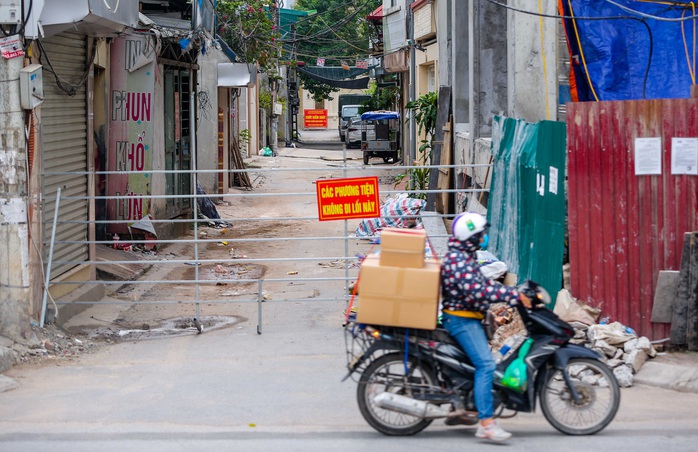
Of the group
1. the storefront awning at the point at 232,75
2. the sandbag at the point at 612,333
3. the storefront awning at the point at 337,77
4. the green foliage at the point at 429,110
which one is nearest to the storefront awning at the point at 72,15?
the sandbag at the point at 612,333

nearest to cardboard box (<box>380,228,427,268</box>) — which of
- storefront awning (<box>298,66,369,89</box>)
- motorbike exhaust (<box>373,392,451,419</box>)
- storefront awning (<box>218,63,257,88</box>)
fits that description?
motorbike exhaust (<box>373,392,451,419</box>)

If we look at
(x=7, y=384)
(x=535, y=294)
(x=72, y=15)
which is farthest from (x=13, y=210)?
(x=535, y=294)

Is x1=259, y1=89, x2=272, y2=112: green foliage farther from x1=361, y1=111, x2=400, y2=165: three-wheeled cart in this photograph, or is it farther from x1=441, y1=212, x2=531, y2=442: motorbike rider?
x1=441, y1=212, x2=531, y2=442: motorbike rider

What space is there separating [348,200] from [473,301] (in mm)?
4095

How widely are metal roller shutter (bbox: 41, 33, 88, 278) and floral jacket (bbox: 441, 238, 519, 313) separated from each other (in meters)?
5.03

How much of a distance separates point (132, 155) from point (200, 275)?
2274mm

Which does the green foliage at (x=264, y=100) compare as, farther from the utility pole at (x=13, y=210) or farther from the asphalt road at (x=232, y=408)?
the utility pole at (x=13, y=210)

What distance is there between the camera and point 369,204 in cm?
985

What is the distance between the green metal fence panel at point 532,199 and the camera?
8469 mm

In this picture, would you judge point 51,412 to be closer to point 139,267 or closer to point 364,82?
point 139,267

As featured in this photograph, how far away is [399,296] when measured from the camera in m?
6.00

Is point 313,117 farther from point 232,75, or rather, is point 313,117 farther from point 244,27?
point 232,75

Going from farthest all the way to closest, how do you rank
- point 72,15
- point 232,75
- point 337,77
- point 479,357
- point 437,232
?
point 337,77, point 232,75, point 437,232, point 72,15, point 479,357

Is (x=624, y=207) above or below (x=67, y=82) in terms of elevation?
below
